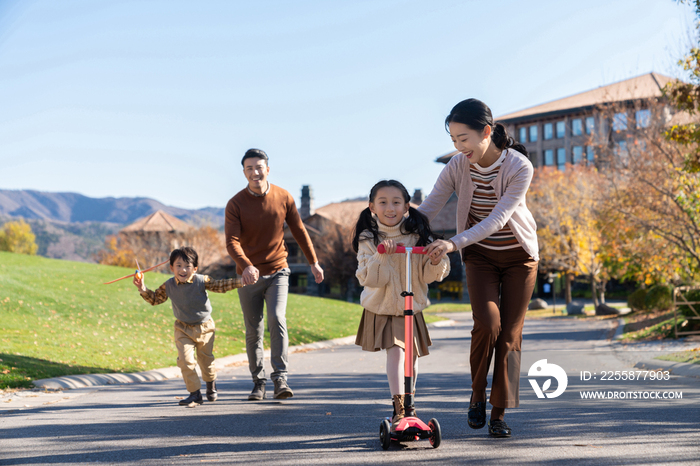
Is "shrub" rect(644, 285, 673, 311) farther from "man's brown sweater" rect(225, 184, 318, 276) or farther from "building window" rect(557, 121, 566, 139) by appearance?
"building window" rect(557, 121, 566, 139)

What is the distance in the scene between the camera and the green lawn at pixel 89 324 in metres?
9.61

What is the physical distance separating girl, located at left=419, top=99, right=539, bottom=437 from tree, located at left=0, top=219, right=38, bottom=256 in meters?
112

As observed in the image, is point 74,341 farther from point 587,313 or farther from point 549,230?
point 549,230

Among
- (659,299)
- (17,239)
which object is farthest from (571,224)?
(17,239)

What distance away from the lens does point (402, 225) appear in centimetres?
452

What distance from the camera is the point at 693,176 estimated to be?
16500 millimetres

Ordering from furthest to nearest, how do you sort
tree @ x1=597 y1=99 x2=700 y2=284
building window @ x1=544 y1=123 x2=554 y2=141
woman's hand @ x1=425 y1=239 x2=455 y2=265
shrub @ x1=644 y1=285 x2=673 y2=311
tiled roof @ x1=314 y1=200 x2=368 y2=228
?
building window @ x1=544 y1=123 x2=554 y2=141 < tiled roof @ x1=314 y1=200 x2=368 y2=228 < shrub @ x1=644 y1=285 x2=673 y2=311 < tree @ x1=597 y1=99 x2=700 y2=284 < woman's hand @ x1=425 y1=239 x2=455 y2=265

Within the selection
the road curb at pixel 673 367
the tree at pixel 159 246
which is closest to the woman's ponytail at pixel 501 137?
the road curb at pixel 673 367

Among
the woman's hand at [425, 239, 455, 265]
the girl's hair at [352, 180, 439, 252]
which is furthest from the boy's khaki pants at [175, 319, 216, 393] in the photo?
the woman's hand at [425, 239, 455, 265]

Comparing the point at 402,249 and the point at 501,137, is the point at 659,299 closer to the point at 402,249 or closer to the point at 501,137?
the point at 501,137

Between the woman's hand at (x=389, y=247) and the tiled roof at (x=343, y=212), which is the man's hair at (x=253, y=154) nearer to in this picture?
the woman's hand at (x=389, y=247)

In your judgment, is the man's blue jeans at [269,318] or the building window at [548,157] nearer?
the man's blue jeans at [269,318]

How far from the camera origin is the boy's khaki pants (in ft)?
20.2

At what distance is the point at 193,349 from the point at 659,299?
2062 cm
